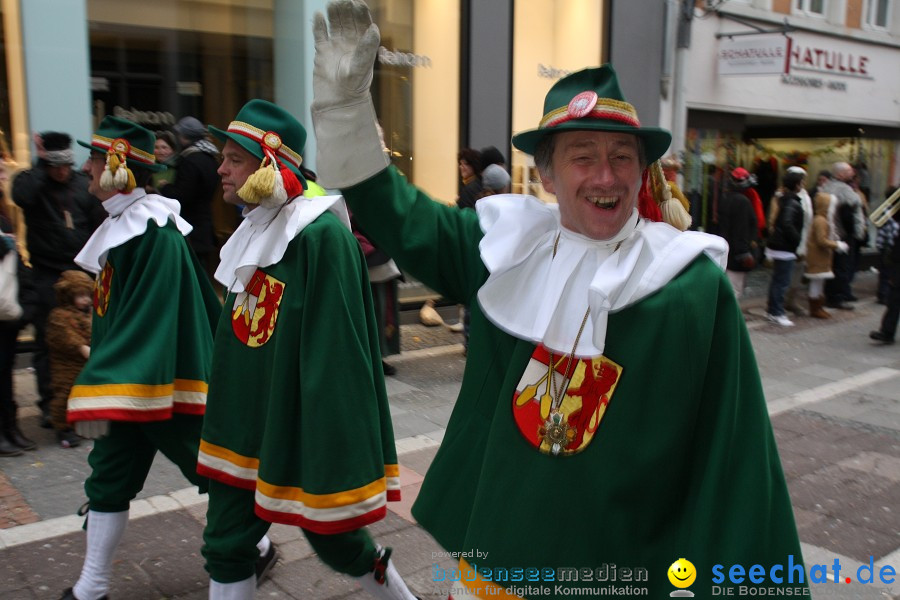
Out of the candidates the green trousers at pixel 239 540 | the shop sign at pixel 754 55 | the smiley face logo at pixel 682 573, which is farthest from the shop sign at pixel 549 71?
the smiley face logo at pixel 682 573

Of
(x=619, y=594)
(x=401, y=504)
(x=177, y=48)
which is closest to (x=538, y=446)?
(x=619, y=594)

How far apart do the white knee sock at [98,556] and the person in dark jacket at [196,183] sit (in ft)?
12.7

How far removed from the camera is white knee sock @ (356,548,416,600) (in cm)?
312

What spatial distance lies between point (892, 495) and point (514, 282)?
13.6ft

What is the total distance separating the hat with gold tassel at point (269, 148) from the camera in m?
2.94

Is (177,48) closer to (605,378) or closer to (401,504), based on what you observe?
(401,504)

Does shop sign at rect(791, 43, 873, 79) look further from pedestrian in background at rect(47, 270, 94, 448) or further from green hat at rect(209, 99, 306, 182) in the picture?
green hat at rect(209, 99, 306, 182)

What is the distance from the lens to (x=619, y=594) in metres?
1.92

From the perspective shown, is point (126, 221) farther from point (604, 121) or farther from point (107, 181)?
point (604, 121)

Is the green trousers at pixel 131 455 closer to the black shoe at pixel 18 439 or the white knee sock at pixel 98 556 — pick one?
the white knee sock at pixel 98 556

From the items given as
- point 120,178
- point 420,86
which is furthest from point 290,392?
point 420,86

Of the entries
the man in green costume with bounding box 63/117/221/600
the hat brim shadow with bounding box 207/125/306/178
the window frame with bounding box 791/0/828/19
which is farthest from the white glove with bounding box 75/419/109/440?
the window frame with bounding box 791/0/828/19

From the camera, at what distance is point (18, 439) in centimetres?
532

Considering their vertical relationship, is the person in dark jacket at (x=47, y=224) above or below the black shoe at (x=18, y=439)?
above
